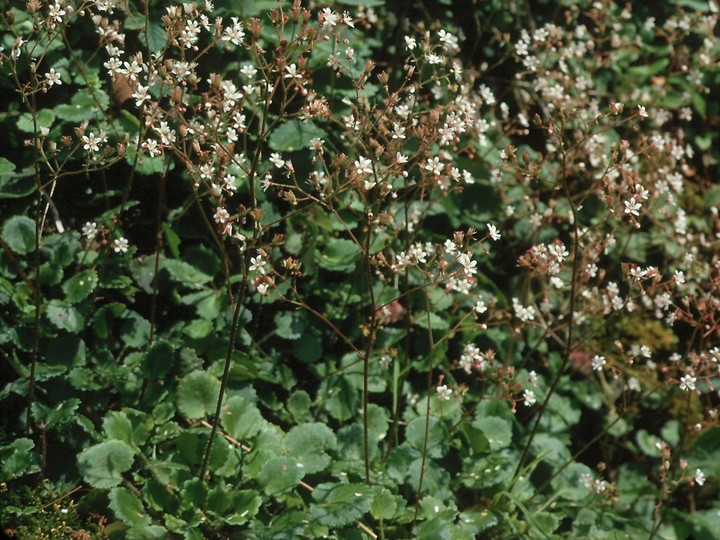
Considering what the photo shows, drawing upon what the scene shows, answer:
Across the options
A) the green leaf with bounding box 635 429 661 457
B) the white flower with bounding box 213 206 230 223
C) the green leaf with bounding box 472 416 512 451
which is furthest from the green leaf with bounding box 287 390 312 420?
the green leaf with bounding box 635 429 661 457

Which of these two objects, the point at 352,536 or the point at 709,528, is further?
the point at 709,528

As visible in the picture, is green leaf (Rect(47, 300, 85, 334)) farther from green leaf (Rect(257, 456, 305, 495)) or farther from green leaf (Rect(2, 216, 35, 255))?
green leaf (Rect(257, 456, 305, 495))

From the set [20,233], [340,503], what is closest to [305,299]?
[340,503]

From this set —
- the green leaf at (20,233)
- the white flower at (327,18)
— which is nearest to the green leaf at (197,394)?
the green leaf at (20,233)

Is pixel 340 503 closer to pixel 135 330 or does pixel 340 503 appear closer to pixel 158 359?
pixel 158 359

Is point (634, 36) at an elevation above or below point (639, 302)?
above

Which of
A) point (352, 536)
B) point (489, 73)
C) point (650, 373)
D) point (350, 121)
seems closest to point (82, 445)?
point (352, 536)

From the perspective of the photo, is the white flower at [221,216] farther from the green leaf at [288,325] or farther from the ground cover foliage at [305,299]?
the green leaf at [288,325]

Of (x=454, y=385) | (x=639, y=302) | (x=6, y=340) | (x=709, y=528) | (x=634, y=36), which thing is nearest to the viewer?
(x=6, y=340)

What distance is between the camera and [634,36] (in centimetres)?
475

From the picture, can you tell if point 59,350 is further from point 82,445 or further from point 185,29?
point 185,29

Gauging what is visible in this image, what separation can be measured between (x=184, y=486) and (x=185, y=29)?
1.43 meters

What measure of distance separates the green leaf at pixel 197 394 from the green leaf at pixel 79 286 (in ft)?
1.56

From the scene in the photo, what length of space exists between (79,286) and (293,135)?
41.8 inches
